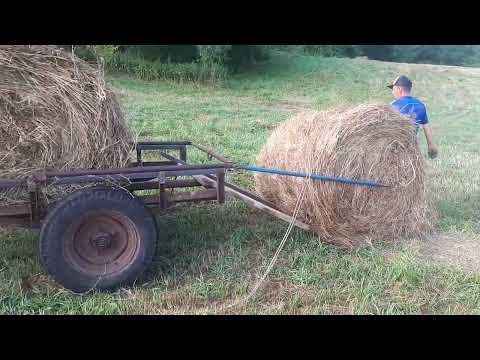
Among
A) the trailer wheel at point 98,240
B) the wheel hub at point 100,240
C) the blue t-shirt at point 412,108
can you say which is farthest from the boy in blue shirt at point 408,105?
the wheel hub at point 100,240

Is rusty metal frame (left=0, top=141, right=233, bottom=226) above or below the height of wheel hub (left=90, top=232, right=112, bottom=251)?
above

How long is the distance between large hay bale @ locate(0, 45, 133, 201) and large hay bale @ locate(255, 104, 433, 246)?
1832 mm

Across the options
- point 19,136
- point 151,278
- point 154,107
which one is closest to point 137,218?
point 151,278

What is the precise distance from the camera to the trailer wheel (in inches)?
146

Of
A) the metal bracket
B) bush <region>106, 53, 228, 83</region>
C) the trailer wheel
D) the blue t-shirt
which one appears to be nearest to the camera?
the trailer wheel

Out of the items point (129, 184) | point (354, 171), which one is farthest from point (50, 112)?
point (354, 171)

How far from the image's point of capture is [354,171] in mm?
4918

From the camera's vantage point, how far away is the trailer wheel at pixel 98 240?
3709mm

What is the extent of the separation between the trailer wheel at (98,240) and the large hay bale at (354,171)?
1.63 metres

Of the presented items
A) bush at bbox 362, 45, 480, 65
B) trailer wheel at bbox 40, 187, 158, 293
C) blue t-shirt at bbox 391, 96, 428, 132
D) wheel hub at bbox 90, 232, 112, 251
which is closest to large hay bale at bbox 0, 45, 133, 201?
trailer wheel at bbox 40, 187, 158, 293

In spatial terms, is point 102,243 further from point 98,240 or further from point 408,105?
point 408,105

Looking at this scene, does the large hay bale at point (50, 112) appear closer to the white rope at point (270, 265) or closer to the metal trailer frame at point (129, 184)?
→ the metal trailer frame at point (129, 184)

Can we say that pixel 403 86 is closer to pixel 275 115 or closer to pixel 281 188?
pixel 281 188

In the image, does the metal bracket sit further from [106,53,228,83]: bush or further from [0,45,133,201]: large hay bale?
[106,53,228,83]: bush
